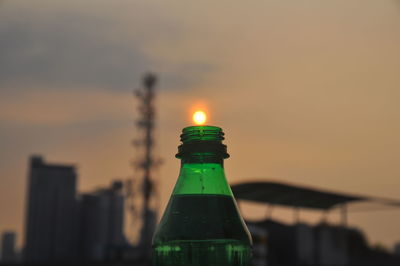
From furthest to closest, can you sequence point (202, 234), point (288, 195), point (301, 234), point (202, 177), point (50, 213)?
point (50, 213) < point (301, 234) < point (288, 195) < point (202, 177) < point (202, 234)

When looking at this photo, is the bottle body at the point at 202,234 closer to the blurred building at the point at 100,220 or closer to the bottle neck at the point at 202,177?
the bottle neck at the point at 202,177

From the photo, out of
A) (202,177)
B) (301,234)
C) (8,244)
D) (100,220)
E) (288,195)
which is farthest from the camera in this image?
(8,244)

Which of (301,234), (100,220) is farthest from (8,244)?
(301,234)

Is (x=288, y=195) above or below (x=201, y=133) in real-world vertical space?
above

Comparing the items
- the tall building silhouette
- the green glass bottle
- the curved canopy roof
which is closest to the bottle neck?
the green glass bottle

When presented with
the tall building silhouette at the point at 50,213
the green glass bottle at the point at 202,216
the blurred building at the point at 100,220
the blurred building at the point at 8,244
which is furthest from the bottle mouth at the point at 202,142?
the blurred building at the point at 8,244

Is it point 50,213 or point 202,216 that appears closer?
point 202,216

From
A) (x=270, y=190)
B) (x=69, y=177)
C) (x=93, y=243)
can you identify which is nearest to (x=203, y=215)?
(x=270, y=190)

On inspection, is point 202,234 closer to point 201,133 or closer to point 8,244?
point 201,133
